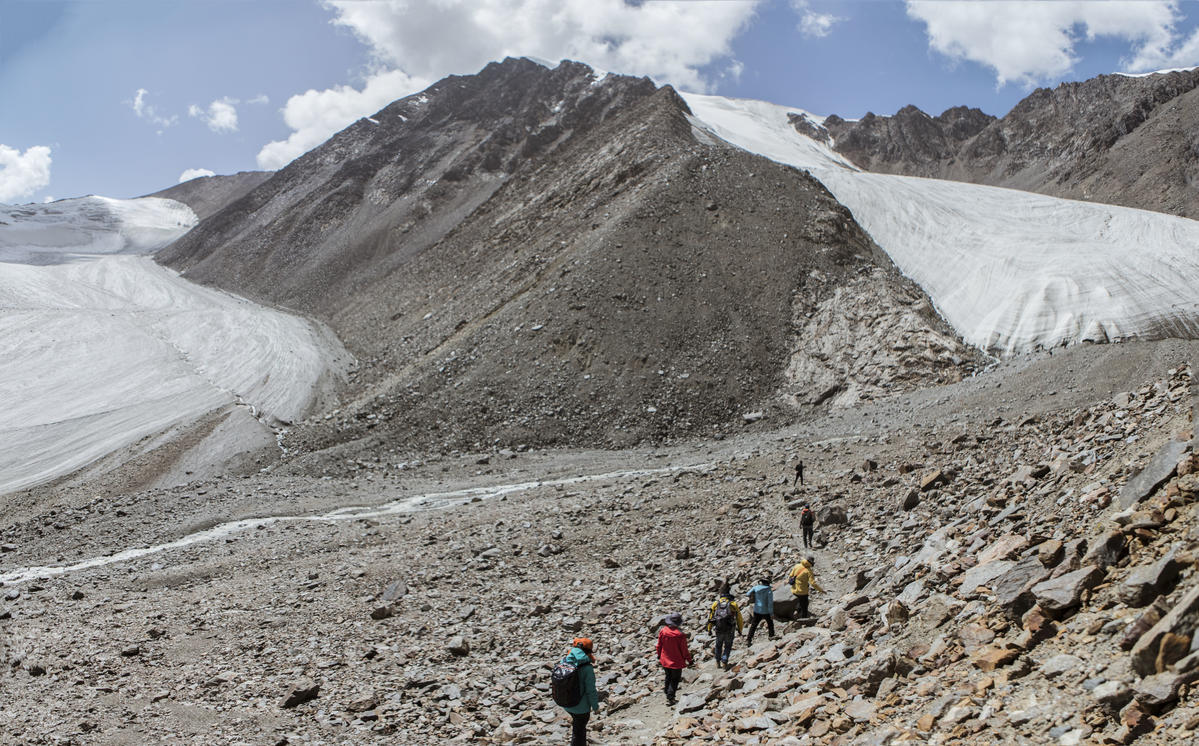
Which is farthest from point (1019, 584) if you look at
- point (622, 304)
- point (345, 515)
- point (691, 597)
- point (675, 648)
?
point (622, 304)

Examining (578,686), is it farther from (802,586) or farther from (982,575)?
(982,575)

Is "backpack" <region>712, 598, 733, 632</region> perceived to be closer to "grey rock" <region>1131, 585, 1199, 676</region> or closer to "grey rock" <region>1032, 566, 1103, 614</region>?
"grey rock" <region>1032, 566, 1103, 614</region>

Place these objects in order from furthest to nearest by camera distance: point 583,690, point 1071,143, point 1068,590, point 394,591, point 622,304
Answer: point 1071,143, point 622,304, point 394,591, point 583,690, point 1068,590

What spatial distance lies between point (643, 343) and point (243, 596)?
19.9m

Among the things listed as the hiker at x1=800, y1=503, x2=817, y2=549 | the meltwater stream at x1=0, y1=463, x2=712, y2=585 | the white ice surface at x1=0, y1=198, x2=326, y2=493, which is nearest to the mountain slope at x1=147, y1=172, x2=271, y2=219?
the white ice surface at x1=0, y1=198, x2=326, y2=493

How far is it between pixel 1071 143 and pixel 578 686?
103948 millimetres

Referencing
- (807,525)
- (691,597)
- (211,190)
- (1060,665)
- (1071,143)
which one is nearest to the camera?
(1060,665)

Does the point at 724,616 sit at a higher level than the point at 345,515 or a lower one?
higher

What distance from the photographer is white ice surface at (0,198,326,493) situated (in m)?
31.1

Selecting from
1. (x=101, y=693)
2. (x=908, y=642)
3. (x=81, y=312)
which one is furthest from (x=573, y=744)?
(x=81, y=312)

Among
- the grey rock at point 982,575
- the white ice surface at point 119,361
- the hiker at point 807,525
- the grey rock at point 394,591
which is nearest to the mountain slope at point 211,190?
the white ice surface at point 119,361

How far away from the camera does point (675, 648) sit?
8.39 m

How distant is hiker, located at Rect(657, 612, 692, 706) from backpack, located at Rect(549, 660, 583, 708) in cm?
142

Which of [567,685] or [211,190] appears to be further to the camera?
[211,190]
